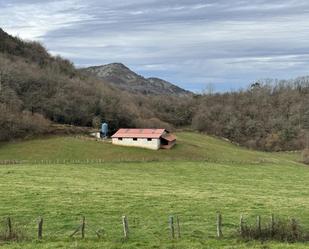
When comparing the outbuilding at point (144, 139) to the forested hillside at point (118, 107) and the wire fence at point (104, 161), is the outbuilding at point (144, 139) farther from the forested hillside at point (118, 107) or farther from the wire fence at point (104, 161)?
the forested hillside at point (118, 107)

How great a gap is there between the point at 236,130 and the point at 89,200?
390ft

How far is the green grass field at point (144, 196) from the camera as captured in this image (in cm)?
2255

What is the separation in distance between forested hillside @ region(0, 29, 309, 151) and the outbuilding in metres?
15.1

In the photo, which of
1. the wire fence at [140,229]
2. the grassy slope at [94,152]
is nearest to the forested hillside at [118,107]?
the grassy slope at [94,152]

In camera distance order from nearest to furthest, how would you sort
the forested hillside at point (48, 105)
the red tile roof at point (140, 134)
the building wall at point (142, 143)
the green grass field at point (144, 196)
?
the green grass field at point (144, 196) < the building wall at point (142, 143) < the red tile roof at point (140, 134) < the forested hillside at point (48, 105)

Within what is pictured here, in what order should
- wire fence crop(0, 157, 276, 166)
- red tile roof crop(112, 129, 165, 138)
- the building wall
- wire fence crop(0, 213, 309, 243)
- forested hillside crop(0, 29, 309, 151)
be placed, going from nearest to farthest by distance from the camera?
wire fence crop(0, 213, 309, 243) < wire fence crop(0, 157, 276, 166) < the building wall < red tile roof crop(112, 129, 165, 138) < forested hillside crop(0, 29, 309, 151)

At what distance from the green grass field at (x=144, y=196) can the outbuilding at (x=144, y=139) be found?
7319mm

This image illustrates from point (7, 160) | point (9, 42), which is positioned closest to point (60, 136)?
point (7, 160)

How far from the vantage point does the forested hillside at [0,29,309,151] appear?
103m

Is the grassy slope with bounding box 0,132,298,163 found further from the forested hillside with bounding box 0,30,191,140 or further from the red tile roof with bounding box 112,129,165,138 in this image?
the forested hillside with bounding box 0,30,191,140

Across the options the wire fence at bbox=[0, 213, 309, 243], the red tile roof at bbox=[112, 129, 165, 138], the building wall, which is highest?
the red tile roof at bbox=[112, 129, 165, 138]

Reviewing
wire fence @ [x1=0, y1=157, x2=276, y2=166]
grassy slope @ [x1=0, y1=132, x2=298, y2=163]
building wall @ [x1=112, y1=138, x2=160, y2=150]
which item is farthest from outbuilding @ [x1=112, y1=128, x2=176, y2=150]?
wire fence @ [x1=0, y1=157, x2=276, y2=166]

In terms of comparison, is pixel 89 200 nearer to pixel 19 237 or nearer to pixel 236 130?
pixel 19 237

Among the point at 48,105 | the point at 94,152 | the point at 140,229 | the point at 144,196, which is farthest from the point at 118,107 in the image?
the point at 140,229
